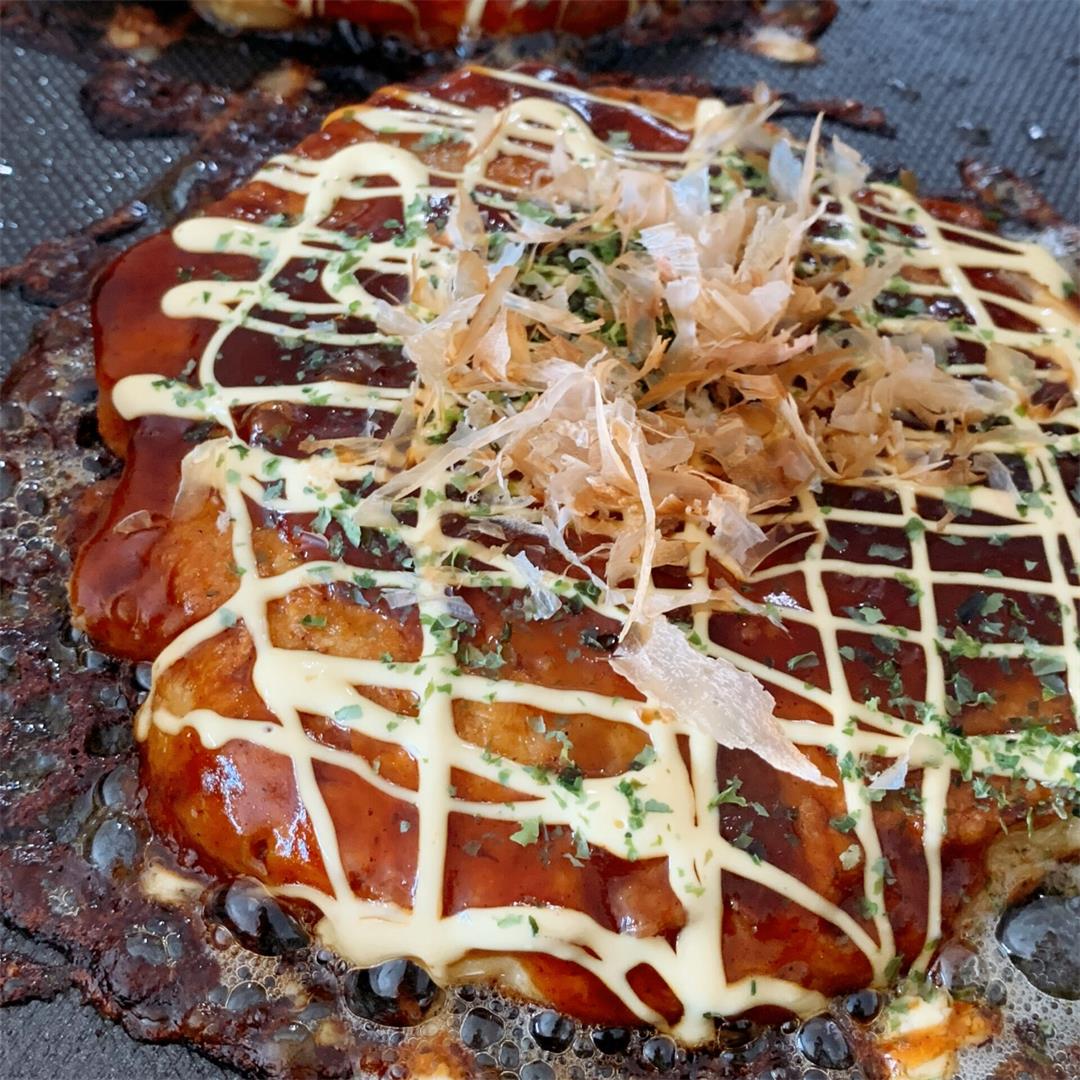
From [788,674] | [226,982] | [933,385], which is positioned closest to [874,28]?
[933,385]

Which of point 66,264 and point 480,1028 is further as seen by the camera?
point 66,264

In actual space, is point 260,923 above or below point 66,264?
below

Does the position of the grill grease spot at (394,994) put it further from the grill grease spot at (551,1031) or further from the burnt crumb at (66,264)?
the burnt crumb at (66,264)

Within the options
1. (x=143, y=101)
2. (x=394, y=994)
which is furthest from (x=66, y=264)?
(x=394, y=994)

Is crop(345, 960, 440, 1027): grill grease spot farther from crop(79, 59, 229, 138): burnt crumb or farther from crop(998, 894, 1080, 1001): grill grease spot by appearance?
crop(79, 59, 229, 138): burnt crumb

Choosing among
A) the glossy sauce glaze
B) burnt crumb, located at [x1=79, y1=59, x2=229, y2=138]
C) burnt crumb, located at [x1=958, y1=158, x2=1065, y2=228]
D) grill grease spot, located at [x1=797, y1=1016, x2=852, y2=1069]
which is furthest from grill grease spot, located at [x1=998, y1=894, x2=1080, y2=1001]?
burnt crumb, located at [x1=79, y1=59, x2=229, y2=138]

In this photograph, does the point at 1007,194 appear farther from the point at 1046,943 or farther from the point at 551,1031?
the point at 551,1031

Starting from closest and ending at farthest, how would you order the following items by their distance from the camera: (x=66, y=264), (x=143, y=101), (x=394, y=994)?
(x=394, y=994)
(x=66, y=264)
(x=143, y=101)
